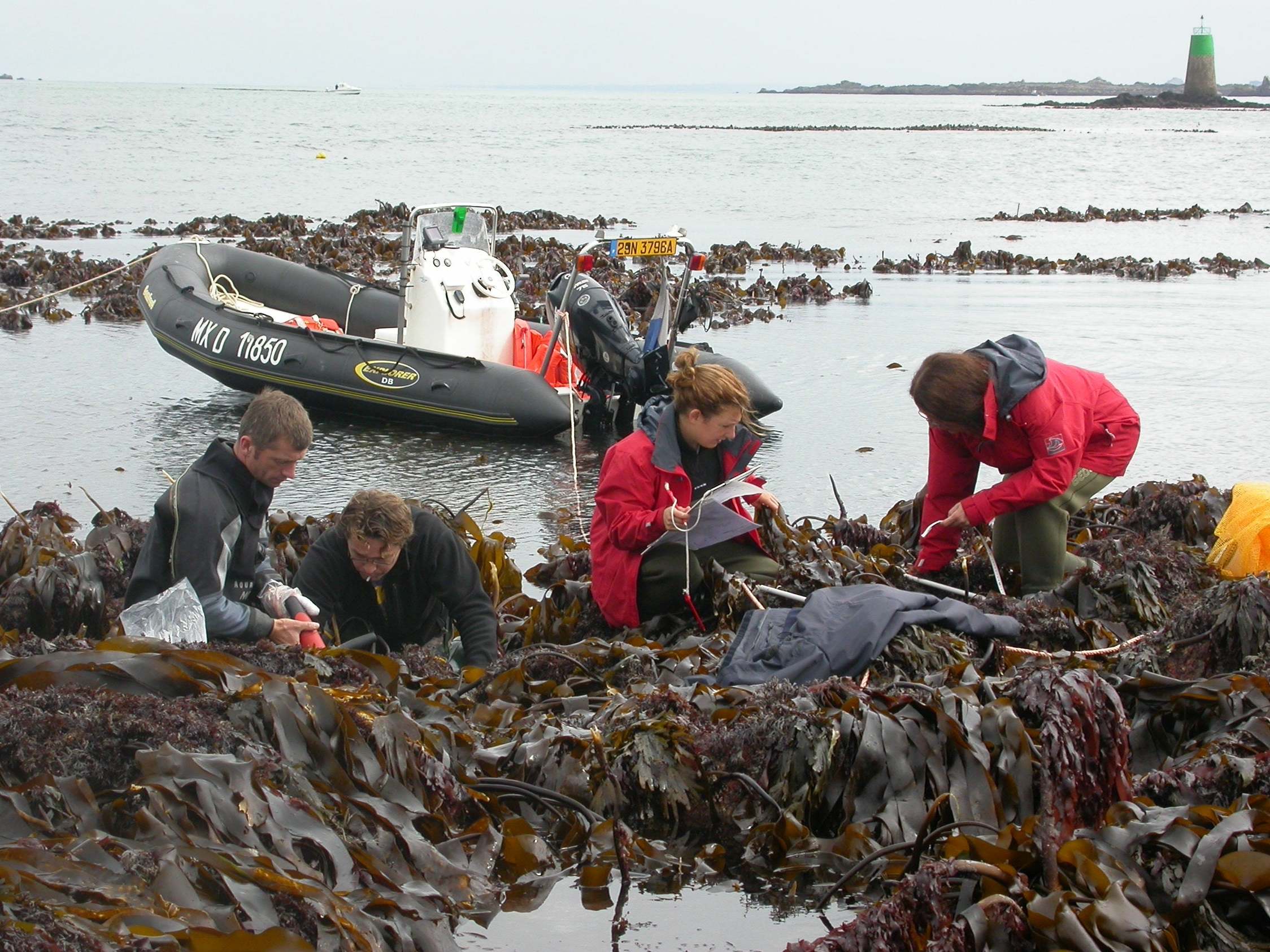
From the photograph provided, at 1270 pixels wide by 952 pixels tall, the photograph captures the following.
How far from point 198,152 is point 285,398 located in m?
49.4

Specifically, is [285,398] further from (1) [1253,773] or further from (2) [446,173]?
(2) [446,173]

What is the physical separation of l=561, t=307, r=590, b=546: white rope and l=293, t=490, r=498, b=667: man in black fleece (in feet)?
9.14

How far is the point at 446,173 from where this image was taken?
41.1m

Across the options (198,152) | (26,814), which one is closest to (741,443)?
(26,814)

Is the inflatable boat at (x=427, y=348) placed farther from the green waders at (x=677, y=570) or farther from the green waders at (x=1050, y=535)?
the green waders at (x=1050, y=535)

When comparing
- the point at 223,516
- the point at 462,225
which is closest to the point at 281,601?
the point at 223,516

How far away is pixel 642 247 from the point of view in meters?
8.07

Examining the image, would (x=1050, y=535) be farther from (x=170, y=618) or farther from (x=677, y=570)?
(x=170, y=618)

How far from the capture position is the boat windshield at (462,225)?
400 inches

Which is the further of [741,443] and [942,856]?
[741,443]

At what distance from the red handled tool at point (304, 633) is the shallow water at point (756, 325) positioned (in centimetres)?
112

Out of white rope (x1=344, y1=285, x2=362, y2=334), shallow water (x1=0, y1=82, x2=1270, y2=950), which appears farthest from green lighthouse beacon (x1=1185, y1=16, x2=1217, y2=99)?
white rope (x1=344, y1=285, x2=362, y2=334)

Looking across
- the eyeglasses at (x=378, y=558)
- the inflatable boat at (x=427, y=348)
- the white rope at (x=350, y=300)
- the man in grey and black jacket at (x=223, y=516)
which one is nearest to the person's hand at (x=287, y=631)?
the man in grey and black jacket at (x=223, y=516)

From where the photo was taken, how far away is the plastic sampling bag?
3631 millimetres
